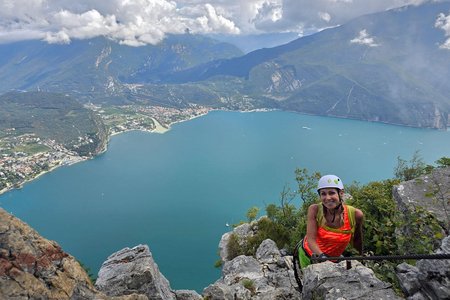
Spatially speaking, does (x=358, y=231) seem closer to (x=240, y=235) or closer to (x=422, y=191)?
(x=422, y=191)

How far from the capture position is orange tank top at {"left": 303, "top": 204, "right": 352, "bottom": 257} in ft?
16.8

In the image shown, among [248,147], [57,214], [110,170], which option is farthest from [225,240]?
[248,147]

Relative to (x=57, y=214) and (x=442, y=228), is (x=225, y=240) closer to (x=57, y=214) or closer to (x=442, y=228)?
(x=442, y=228)

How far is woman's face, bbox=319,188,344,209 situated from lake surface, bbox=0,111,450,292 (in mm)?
38536

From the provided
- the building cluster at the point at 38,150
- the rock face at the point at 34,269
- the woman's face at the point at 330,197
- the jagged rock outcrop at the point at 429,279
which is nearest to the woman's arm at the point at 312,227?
the woman's face at the point at 330,197

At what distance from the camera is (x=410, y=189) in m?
9.30

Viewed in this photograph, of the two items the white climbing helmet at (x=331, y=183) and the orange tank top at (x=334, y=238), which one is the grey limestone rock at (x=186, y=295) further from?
the white climbing helmet at (x=331, y=183)

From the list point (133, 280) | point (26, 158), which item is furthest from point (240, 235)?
point (26, 158)

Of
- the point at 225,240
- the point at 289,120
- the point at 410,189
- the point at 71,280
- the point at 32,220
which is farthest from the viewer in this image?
the point at 289,120

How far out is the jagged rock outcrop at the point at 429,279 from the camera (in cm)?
463

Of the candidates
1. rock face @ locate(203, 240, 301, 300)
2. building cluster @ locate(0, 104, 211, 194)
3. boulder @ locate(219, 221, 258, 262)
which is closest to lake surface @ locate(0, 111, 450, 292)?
building cluster @ locate(0, 104, 211, 194)

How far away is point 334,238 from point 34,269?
4.41 m

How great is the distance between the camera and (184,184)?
260ft

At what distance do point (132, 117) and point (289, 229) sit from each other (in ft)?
589
